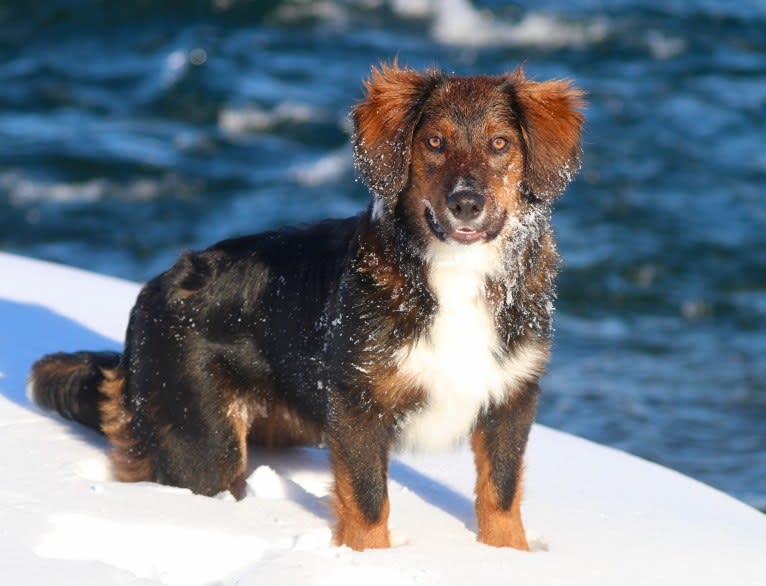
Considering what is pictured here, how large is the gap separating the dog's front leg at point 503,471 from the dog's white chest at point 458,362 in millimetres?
84

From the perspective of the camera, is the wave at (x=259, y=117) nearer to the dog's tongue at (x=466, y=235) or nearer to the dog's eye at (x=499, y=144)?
the dog's eye at (x=499, y=144)

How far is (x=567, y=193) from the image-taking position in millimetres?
11414

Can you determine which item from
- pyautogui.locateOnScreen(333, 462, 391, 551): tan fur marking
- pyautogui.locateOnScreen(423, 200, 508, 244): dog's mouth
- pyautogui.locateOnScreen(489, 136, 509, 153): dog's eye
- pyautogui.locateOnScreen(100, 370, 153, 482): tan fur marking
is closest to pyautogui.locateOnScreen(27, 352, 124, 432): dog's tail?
pyautogui.locateOnScreen(100, 370, 153, 482): tan fur marking

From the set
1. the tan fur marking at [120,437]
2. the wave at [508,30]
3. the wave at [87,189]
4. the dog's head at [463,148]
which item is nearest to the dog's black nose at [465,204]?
the dog's head at [463,148]

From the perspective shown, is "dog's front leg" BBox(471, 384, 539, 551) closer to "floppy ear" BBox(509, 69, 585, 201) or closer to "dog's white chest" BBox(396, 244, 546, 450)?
"dog's white chest" BBox(396, 244, 546, 450)

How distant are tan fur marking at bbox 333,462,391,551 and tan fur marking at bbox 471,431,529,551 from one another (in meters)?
0.32

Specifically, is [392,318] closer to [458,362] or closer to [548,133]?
[458,362]

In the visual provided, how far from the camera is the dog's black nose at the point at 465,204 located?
12.5 ft

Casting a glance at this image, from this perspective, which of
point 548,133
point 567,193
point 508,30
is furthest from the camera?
point 508,30

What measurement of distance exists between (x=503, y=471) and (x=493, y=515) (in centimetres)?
15

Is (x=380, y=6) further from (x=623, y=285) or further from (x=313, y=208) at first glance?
(x=623, y=285)

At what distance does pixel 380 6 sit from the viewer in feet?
50.6

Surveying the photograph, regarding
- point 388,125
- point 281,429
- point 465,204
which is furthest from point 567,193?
point 465,204

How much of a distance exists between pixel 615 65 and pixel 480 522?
1056cm
